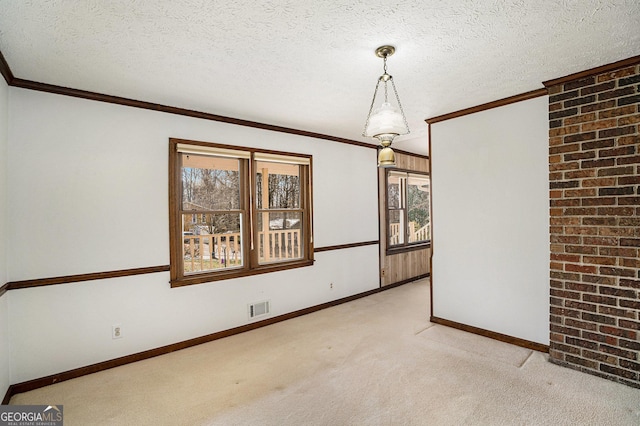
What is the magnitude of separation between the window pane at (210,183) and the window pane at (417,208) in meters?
3.62

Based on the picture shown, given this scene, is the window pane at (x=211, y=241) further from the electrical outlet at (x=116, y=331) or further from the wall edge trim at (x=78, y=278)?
the electrical outlet at (x=116, y=331)

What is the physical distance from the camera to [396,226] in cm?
597

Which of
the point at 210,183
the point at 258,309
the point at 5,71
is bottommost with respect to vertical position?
the point at 258,309

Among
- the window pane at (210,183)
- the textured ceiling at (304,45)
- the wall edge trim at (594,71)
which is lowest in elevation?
the window pane at (210,183)

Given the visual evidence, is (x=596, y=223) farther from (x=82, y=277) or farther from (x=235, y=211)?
(x=82, y=277)

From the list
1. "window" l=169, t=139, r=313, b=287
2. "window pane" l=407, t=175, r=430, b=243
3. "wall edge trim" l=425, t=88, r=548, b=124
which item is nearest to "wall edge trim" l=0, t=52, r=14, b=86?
"window" l=169, t=139, r=313, b=287

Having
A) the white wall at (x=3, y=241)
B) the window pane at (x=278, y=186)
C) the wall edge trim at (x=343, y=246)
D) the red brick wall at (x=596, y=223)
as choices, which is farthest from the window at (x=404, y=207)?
the white wall at (x=3, y=241)

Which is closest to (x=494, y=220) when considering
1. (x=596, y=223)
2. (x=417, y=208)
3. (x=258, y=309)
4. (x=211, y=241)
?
(x=596, y=223)

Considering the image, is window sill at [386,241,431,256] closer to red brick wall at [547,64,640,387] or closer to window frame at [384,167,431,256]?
window frame at [384,167,431,256]

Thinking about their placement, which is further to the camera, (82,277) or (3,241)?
(82,277)

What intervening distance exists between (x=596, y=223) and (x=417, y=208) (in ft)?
13.5

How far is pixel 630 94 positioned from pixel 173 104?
3896mm

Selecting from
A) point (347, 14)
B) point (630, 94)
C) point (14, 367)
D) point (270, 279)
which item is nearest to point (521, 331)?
point (630, 94)

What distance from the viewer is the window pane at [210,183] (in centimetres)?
340
